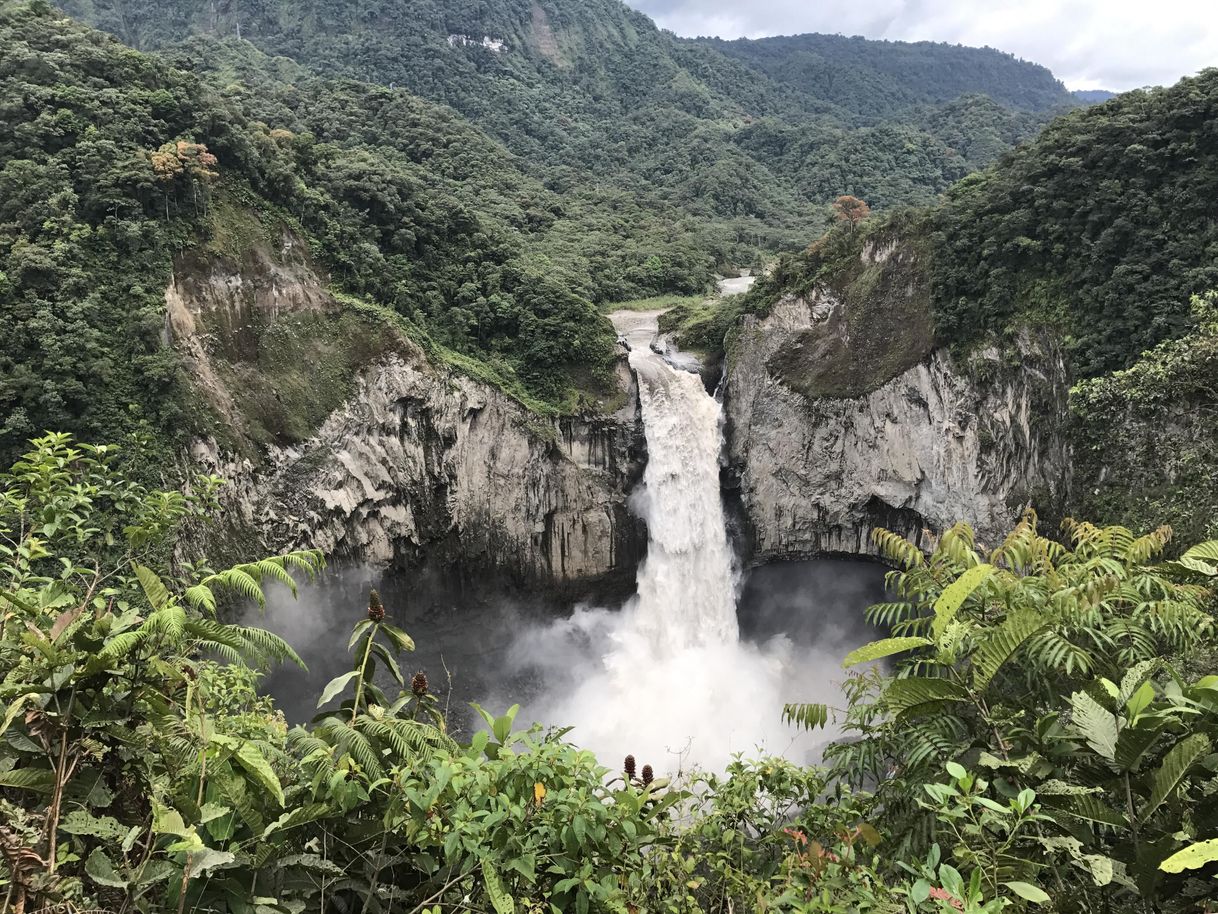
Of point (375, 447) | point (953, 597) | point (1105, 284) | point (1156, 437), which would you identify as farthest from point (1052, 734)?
point (375, 447)

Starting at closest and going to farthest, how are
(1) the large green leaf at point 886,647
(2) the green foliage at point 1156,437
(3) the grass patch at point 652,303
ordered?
(1) the large green leaf at point 886,647, (2) the green foliage at point 1156,437, (3) the grass patch at point 652,303

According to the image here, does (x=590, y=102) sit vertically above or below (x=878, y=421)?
above

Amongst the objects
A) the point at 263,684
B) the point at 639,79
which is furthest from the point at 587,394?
the point at 639,79

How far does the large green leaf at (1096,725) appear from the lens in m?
2.60

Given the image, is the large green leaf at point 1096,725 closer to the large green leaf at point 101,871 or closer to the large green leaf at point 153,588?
the large green leaf at point 101,871

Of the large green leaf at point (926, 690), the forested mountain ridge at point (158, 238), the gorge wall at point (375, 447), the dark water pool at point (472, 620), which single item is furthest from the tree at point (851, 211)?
the large green leaf at point (926, 690)

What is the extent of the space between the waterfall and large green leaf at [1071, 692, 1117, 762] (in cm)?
2155

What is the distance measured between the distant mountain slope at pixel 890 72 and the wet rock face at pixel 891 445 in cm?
8941

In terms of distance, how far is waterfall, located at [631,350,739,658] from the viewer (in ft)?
78.7

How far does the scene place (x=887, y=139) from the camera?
213ft

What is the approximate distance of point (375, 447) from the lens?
2095 cm

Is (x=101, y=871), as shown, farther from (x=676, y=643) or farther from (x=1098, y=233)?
(x=1098, y=233)

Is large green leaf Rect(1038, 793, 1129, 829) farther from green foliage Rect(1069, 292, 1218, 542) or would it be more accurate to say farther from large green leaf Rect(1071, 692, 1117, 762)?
green foliage Rect(1069, 292, 1218, 542)

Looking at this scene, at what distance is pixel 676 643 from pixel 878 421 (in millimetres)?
10024
